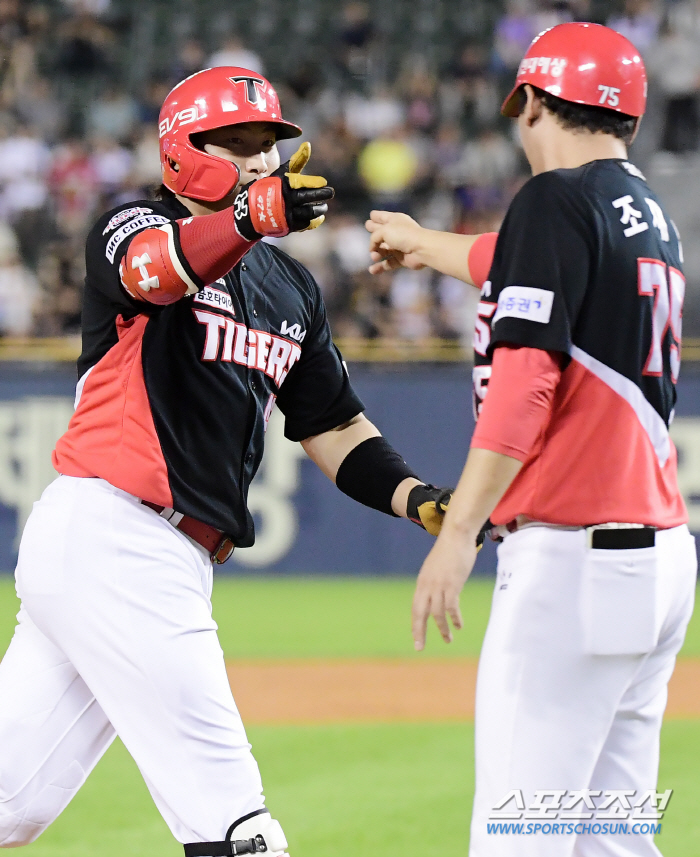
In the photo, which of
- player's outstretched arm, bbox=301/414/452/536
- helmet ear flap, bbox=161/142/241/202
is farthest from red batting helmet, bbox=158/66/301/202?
player's outstretched arm, bbox=301/414/452/536

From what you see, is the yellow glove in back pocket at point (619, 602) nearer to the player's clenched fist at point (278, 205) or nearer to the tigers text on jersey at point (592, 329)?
the tigers text on jersey at point (592, 329)

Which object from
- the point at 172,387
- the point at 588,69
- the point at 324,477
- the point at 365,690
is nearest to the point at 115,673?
the point at 172,387

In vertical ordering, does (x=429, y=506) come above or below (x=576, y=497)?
below

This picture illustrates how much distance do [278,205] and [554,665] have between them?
1.39m

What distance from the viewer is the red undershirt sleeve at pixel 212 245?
3.35 meters

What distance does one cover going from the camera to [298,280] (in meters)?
4.24

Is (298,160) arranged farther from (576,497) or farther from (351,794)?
(351,794)

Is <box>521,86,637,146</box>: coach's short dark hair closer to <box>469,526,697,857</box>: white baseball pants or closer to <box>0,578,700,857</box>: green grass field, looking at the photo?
<box>469,526,697,857</box>: white baseball pants

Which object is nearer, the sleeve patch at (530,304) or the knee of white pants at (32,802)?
the sleeve patch at (530,304)

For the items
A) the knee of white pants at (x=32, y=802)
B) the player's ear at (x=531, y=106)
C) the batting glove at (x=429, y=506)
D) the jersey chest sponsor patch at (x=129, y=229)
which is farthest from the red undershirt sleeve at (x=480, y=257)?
the knee of white pants at (x=32, y=802)

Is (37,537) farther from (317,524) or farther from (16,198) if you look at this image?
(16,198)

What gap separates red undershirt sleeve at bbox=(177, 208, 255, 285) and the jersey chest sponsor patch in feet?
0.67

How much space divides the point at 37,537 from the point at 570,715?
5.29 feet

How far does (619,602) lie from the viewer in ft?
9.45
